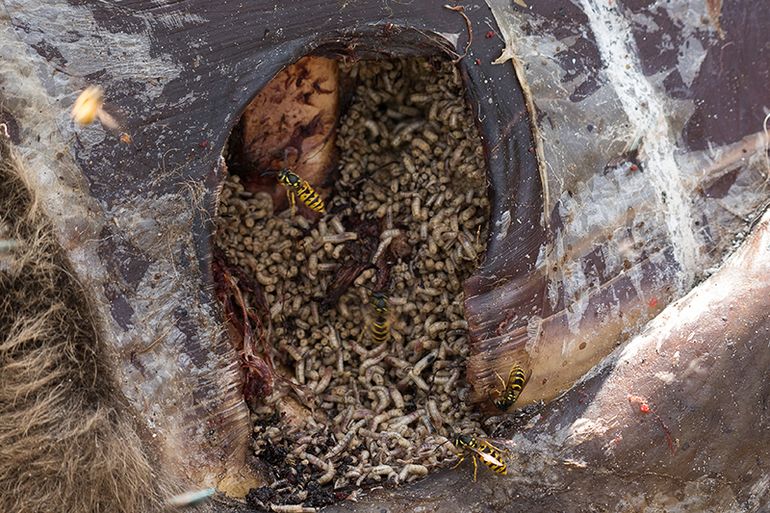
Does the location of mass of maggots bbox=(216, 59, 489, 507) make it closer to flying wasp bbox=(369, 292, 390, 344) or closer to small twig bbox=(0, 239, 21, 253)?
flying wasp bbox=(369, 292, 390, 344)

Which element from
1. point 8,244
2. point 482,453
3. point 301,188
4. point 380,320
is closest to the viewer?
point 8,244

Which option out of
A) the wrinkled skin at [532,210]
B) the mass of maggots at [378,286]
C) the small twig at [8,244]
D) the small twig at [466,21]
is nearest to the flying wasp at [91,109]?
the wrinkled skin at [532,210]

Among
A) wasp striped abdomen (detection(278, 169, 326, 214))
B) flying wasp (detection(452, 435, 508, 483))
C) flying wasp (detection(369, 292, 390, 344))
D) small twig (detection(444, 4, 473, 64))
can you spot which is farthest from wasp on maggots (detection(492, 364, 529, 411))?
small twig (detection(444, 4, 473, 64))

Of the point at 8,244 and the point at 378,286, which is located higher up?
the point at 8,244

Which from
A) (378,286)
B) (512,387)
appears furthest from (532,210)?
(378,286)

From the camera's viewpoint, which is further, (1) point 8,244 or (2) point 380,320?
(2) point 380,320

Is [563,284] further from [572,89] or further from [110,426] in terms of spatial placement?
[110,426]

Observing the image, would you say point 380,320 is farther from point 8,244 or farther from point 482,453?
point 8,244
